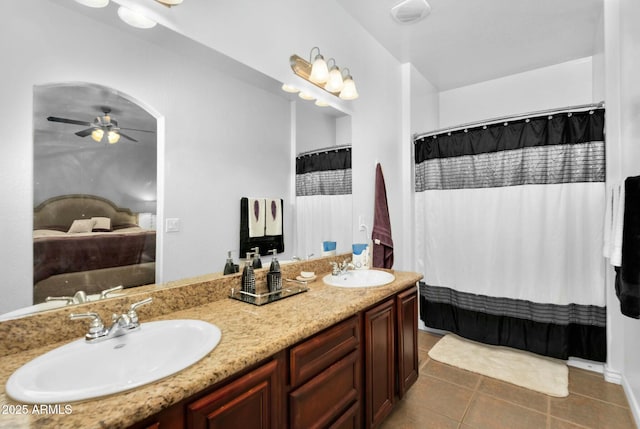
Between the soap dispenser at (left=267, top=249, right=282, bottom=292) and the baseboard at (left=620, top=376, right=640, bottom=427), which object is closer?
the soap dispenser at (left=267, top=249, right=282, bottom=292)

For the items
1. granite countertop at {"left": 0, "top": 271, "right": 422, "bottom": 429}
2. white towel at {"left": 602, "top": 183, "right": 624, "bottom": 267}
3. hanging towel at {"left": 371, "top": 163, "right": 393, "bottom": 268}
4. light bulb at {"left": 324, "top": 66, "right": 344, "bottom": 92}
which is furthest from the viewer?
hanging towel at {"left": 371, "top": 163, "right": 393, "bottom": 268}

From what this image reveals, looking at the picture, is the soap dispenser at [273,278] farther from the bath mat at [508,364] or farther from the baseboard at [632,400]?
the baseboard at [632,400]

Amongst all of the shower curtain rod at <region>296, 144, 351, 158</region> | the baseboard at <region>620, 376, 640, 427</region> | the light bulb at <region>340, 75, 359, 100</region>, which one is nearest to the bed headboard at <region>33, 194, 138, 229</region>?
the shower curtain rod at <region>296, 144, 351, 158</region>

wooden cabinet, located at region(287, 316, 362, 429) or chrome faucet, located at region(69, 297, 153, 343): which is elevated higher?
chrome faucet, located at region(69, 297, 153, 343)

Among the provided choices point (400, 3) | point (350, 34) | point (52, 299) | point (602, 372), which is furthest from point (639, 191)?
point (52, 299)

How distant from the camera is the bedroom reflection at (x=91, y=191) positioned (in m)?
0.95

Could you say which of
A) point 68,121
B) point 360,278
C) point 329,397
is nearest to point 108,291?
point 68,121

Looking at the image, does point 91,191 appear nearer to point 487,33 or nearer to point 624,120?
point 624,120

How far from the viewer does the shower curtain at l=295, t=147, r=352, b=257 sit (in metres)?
1.89

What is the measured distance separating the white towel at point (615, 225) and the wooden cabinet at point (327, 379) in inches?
61.4

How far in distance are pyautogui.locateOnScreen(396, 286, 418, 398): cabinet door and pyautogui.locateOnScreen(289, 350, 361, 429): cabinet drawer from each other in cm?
46

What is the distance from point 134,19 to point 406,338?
6.94 feet

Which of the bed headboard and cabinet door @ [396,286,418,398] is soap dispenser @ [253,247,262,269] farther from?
cabinet door @ [396,286,418,398]

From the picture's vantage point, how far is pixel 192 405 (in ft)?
2.49
